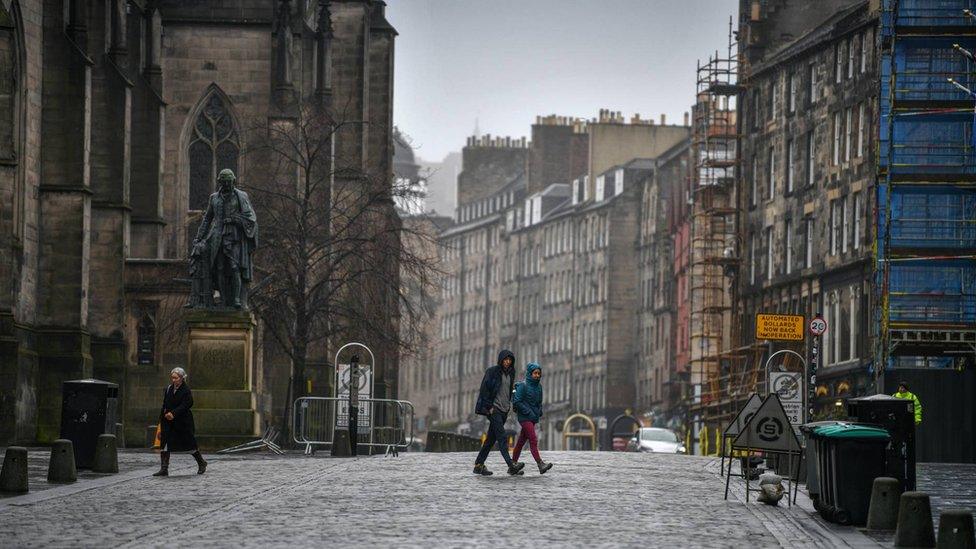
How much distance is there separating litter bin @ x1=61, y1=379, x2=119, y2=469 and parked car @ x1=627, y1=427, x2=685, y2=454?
136ft

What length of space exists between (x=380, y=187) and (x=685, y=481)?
28191 millimetres

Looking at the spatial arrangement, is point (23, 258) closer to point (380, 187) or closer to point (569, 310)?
point (380, 187)

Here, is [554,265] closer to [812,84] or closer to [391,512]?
[812,84]

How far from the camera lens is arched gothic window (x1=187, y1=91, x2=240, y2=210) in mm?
56031

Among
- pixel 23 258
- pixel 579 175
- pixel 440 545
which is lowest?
pixel 440 545

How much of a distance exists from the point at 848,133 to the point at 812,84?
4.75 meters

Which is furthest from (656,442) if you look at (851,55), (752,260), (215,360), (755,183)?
(215,360)

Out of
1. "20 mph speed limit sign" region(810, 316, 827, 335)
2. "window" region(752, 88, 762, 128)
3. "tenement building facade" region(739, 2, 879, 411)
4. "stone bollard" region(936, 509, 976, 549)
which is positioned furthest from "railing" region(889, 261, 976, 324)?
"stone bollard" region(936, 509, 976, 549)

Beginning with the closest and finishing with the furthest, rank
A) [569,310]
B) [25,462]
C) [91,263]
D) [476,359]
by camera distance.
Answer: [25,462] < [91,263] < [569,310] < [476,359]

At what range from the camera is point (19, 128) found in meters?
41.6

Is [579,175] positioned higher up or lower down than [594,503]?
higher up

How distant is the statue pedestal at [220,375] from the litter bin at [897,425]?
1449cm

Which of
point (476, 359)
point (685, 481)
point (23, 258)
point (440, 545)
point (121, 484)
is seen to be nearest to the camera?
point (440, 545)

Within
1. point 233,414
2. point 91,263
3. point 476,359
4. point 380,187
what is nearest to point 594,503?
point 233,414
